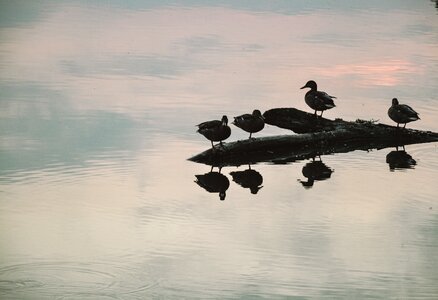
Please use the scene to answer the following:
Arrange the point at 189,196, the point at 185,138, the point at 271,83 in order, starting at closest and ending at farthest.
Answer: the point at 189,196, the point at 185,138, the point at 271,83

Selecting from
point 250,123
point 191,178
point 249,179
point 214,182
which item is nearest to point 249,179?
point 249,179

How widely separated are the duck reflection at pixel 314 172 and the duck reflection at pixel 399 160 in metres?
0.92

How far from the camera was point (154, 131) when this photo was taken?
17.0 metres

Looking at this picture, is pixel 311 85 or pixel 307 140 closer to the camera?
pixel 307 140

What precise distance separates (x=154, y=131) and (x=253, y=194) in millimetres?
3387

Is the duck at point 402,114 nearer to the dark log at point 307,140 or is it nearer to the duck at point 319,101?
the dark log at point 307,140

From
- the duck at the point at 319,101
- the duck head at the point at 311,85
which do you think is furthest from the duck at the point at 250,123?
the duck head at the point at 311,85

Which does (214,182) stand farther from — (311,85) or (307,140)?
(311,85)

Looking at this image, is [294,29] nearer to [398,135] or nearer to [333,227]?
[398,135]

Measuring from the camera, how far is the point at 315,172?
1532 cm

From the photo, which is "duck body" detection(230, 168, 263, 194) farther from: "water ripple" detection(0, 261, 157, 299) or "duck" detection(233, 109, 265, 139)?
"water ripple" detection(0, 261, 157, 299)

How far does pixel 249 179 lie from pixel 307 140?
1.73 meters

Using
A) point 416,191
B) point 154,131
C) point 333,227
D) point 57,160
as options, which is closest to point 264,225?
point 333,227

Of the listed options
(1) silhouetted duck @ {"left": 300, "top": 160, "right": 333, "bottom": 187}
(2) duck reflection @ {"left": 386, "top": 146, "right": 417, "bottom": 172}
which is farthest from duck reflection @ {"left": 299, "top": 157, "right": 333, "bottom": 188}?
(2) duck reflection @ {"left": 386, "top": 146, "right": 417, "bottom": 172}
